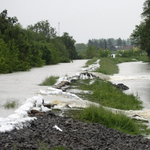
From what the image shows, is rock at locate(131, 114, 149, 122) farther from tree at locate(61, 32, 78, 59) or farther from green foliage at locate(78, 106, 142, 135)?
tree at locate(61, 32, 78, 59)

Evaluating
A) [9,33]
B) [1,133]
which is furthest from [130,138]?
[9,33]

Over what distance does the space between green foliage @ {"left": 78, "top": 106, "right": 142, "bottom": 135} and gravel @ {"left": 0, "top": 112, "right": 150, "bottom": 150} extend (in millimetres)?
467

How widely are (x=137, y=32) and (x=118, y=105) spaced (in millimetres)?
38435

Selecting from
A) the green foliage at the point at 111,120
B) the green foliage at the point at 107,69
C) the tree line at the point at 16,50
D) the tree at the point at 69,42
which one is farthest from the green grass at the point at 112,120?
the tree at the point at 69,42

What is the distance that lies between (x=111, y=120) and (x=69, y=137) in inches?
72.6

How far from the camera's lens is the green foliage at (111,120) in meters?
6.38

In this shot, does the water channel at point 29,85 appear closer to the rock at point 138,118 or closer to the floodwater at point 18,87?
the floodwater at point 18,87

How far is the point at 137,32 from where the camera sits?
4644 centimetres

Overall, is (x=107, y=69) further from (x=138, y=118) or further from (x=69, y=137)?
(x=69, y=137)

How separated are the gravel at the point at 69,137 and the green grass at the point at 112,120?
47 cm

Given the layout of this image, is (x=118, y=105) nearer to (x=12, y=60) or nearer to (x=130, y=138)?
(x=130, y=138)

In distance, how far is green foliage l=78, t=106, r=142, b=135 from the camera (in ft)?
20.9

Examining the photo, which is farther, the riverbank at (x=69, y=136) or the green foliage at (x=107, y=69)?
the green foliage at (x=107, y=69)

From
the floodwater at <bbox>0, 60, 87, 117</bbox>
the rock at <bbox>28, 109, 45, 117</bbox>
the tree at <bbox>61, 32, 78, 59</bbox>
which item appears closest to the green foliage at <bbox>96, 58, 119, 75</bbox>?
the floodwater at <bbox>0, 60, 87, 117</bbox>
